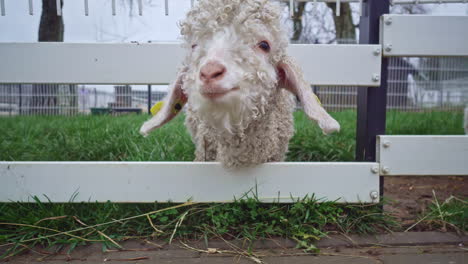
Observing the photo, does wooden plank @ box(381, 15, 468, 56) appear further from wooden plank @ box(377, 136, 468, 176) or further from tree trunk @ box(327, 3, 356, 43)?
tree trunk @ box(327, 3, 356, 43)

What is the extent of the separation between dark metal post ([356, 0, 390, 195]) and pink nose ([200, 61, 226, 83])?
1.11m

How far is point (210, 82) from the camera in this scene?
3.87ft

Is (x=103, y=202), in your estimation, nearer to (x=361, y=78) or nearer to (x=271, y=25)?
(x=271, y=25)

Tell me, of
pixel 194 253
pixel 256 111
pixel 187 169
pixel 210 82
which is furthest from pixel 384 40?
pixel 194 253

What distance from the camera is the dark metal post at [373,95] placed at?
183cm

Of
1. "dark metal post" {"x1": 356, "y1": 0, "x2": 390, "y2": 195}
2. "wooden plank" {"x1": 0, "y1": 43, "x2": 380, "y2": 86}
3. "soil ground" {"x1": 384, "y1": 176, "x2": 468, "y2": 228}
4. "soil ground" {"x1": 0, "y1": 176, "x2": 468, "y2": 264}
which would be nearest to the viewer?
"soil ground" {"x1": 0, "y1": 176, "x2": 468, "y2": 264}

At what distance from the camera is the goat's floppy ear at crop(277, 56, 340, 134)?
1.39m

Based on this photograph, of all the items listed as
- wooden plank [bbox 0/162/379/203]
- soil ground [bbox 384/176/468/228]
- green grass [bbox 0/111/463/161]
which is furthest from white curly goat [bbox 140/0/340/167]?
green grass [bbox 0/111/463/161]

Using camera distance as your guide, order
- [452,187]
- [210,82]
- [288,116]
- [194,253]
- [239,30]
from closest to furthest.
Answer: [210,82] < [239,30] < [194,253] < [288,116] < [452,187]

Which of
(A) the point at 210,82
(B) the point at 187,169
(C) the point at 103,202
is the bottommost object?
(C) the point at 103,202

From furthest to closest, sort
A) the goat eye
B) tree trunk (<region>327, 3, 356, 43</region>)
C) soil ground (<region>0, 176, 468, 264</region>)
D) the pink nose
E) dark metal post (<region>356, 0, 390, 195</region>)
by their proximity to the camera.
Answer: tree trunk (<region>327, 3, 356, 43</region>), dark metal post (<region>356, 0, 390, 195</region>), soil ground (<region>0, 176, 468, 264</region>), the goat eye, the pink nose

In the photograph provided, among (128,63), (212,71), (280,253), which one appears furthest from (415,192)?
(128,63)

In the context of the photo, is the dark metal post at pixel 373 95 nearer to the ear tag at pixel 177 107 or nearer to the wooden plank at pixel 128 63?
the wooden plank at pixel 128 63

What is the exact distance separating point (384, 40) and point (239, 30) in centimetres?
94
